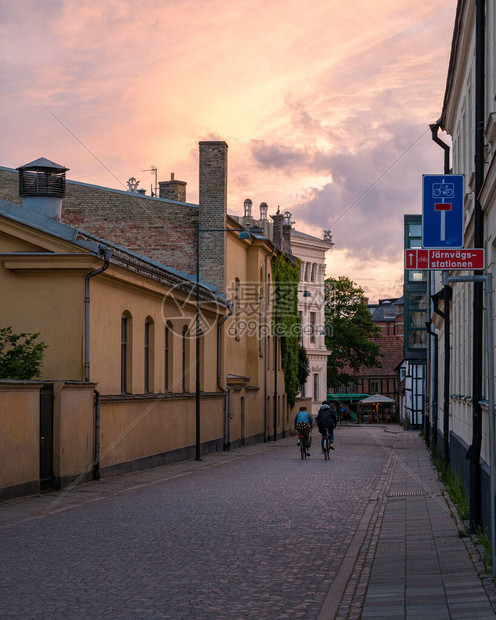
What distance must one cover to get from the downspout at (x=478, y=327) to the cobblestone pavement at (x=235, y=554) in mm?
569

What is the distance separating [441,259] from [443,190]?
1198 mm

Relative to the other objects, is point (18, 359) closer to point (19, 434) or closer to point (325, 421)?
point (19, 434)

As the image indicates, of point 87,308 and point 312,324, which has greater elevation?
point 312,324

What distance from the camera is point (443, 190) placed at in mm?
10359

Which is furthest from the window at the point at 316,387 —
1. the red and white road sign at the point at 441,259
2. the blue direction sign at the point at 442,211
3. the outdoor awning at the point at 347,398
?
the red and white road sign at the point at 441,259

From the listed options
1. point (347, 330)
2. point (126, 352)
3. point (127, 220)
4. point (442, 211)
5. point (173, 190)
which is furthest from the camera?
point (347, 330)

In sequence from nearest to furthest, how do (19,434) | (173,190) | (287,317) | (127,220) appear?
1. (19,434)
2. (127,220)
3. (173,190)
4. (287,317)

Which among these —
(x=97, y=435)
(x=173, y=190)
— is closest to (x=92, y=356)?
(x=97, y=435)

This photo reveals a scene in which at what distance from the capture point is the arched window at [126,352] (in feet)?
82.0

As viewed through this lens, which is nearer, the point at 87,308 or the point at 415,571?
the point at 415,571

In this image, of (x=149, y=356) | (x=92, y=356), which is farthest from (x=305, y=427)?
(x=92, y=356)

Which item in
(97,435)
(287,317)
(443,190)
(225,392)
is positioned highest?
(287,317)

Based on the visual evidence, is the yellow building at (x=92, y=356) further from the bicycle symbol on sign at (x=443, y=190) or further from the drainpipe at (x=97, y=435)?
the bicycle symbol on sign at (x=443, y=190)

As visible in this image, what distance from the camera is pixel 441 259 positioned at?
945cm
